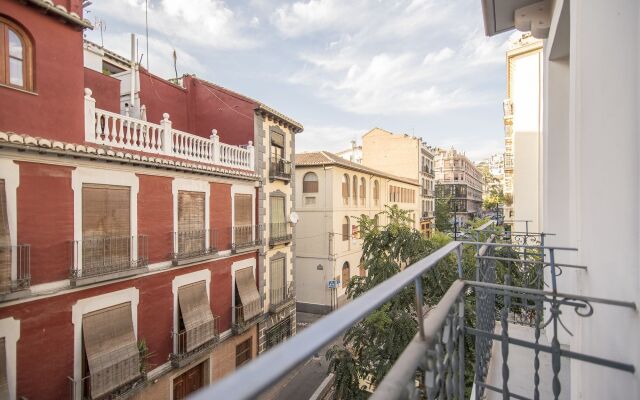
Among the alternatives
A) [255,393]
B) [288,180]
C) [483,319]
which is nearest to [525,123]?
[288,180]

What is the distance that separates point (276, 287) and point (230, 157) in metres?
6.43

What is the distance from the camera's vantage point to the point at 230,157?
43.1ft

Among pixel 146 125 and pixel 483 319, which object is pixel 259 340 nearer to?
pixel 146 125

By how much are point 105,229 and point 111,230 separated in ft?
0.50

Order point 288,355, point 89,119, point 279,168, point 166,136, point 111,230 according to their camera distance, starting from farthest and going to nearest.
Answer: point 279,168 < point 166,136 < point 111,230 < point 89,119 < point 288,355

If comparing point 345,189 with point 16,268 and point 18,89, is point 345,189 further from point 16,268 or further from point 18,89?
point 16,268

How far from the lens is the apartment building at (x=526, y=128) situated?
12547 mm

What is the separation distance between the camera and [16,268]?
22.5ft

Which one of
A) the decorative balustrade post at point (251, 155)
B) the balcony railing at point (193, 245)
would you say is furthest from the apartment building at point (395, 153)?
the balcony railing at point (193, 245)

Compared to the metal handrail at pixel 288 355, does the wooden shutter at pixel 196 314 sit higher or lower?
lower

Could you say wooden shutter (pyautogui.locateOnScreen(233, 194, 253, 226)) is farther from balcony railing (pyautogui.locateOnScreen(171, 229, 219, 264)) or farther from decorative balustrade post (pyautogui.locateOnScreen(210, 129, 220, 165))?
decorative balustrade post (pyautogui.locateOnScreen(210, 129, 220, 165))

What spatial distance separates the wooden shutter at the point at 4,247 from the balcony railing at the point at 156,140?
7.46 feet

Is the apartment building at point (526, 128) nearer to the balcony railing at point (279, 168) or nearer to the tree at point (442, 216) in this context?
the balcony railing at point (279, 168)

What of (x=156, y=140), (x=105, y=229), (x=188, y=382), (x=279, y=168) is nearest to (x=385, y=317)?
(x=188, y=382)
